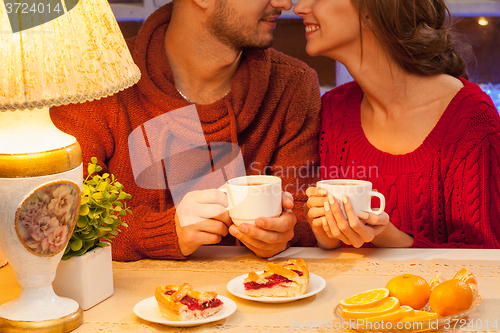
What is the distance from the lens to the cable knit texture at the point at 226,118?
1329 millimetres

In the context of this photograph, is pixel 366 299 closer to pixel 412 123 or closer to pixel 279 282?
pixel 279 282

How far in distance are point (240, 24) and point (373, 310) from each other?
996mm

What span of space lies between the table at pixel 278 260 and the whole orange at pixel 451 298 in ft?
0.12

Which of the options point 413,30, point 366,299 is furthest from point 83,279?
point 413,30

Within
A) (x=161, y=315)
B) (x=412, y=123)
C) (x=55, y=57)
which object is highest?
(x=55, y=57)

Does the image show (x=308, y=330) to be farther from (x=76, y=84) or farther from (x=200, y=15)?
(x=200, y=15)

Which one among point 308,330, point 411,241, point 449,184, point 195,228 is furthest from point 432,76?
point 308,330

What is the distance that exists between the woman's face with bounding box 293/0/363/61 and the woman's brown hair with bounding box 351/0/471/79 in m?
0.03

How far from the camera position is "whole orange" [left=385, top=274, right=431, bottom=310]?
797mm

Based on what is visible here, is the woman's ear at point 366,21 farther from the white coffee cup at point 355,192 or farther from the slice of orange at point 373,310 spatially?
the slice of orange at point 373,310

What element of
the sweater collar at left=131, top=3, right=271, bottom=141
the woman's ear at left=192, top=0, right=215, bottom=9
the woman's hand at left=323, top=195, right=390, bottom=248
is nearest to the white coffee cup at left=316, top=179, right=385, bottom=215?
the woman's hand at left=323, top=195, right=390, bottom=248

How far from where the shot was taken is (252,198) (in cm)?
99

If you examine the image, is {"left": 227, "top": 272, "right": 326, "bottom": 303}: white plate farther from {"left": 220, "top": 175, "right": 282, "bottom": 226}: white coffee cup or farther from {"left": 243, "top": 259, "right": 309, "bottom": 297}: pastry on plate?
{"left": 220, "top": 175, "right": 282, "bottom": 226}: white coffee cup

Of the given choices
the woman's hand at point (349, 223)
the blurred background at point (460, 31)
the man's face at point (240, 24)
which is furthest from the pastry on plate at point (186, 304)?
the blurred background at point (460, 31)
